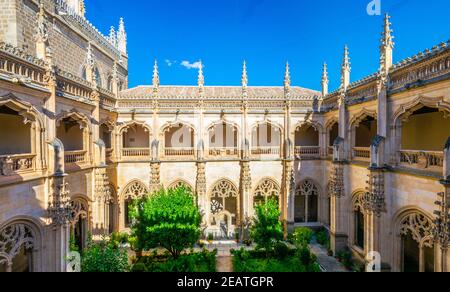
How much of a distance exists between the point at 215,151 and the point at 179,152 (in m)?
2.98

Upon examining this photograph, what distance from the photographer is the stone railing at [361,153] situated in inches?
594

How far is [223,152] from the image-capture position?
2008 cm

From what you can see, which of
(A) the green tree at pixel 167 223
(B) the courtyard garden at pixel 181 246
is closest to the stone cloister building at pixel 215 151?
(B) the courtyard garden at pixel 181 246

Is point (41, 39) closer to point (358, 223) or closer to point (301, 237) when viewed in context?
point (301, 237)

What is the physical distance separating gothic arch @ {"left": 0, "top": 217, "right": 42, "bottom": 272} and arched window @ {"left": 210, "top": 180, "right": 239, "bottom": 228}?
11550 millimetres

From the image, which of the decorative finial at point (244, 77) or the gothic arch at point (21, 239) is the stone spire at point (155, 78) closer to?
→ the decorative finial at point (244, 77)

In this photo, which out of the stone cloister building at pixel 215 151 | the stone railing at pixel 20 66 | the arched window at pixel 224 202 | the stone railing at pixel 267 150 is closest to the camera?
the stone railing at pixel 20 66

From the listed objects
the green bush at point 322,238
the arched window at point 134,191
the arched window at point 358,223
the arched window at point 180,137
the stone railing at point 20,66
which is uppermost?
the stone railing at point 20,66

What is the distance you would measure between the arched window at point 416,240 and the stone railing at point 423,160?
2.33m

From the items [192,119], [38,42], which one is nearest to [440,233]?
[192,119]

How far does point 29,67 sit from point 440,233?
18.6 metres

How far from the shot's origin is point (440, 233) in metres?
9.35
